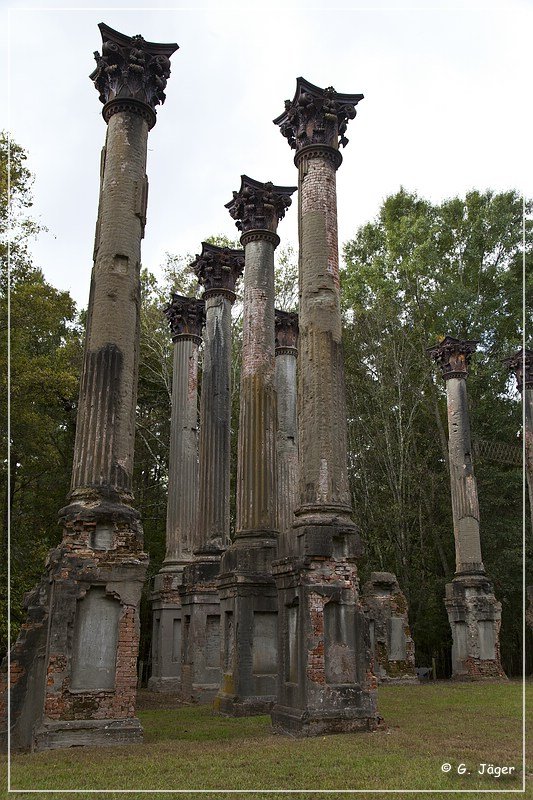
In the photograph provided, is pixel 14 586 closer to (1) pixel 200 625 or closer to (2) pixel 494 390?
(1) pixel 200 625

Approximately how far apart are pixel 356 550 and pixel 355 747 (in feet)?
10.6

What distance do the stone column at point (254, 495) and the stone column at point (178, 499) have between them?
5537 millimetres

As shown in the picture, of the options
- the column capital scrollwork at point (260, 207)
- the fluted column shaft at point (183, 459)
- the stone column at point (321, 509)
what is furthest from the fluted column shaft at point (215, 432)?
the stone column at point (321, 509)

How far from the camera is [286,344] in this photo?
21.9 metres

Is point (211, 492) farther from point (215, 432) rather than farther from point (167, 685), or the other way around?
point (167, 685)

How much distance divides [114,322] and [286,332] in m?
10.6

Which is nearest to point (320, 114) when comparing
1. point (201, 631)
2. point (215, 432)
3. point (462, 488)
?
point (215, 432)

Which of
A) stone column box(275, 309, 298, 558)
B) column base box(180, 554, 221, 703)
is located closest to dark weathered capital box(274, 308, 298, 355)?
stone column box(275, 309, 298, 558)

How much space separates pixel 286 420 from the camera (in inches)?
825

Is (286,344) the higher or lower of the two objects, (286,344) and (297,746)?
the higher

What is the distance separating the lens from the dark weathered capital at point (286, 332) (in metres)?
21.9

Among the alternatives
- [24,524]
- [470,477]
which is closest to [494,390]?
[470,477]

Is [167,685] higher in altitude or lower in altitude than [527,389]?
lower

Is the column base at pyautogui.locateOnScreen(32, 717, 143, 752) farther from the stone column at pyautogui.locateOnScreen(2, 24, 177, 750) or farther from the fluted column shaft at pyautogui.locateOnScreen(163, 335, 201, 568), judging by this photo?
the fluted column shaft at pyautogui.locateOnScreen(163, 335, 201, 568)
